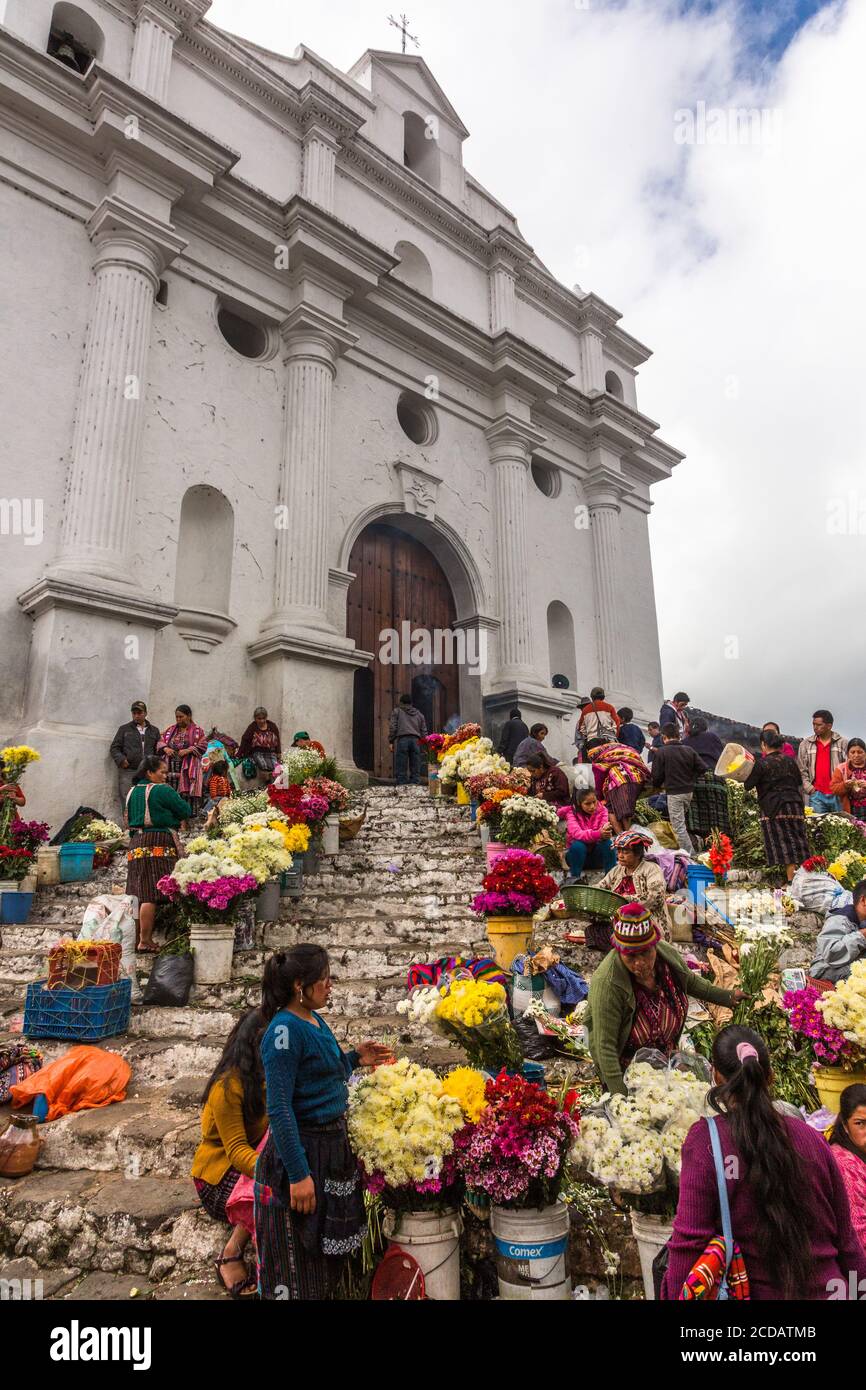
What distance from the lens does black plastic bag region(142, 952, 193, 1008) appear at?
5.48m

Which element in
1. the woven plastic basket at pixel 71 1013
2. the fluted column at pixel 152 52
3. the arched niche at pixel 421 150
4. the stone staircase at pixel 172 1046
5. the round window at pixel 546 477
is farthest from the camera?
the round window at pixel 546 477

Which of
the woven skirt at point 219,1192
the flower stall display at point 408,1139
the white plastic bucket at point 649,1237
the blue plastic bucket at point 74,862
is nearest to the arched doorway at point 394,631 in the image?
the blue plastic bucket at point 74,862

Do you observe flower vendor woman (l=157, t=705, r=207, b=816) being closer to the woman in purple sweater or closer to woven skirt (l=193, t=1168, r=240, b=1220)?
woven skirt (l=193, t=1168, r=240, b=1220)

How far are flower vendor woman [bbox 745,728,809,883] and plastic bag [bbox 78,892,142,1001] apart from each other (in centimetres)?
634

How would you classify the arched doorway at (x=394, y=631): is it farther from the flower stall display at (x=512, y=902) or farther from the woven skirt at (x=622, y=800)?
the flower stall display at (x=512, y=902)

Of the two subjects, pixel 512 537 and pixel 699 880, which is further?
pixel 512 537

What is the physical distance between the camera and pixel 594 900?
230 inches

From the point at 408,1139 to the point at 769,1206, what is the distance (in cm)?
122

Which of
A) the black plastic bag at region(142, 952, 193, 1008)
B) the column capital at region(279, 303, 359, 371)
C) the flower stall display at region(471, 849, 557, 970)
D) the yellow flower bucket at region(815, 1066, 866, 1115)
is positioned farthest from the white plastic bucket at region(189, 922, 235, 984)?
the column capital at region(279, 303, 359, 371)

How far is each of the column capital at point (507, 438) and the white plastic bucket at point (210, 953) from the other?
13.9 metres

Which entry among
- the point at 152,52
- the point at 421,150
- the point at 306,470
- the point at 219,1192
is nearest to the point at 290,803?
the point at 219,1192

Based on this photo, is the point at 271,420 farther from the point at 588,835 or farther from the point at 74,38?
the point at 588,835

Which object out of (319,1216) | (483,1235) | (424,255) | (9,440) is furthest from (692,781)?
(424,255)

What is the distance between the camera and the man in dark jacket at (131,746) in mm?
9766
